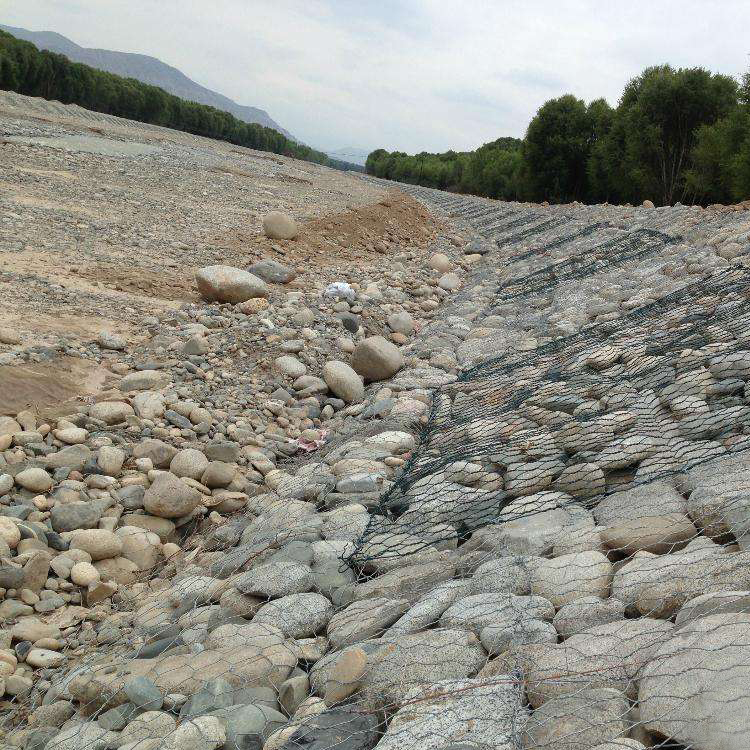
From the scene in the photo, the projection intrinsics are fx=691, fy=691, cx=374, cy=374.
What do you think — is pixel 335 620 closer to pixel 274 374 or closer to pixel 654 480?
pixel 654 480

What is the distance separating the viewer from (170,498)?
4.04 m

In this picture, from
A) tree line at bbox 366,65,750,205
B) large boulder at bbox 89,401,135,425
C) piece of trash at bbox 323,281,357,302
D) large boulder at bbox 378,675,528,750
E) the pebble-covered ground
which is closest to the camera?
large boulder at bbox 378,675,528,750

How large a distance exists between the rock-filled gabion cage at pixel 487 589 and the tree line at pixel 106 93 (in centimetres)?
4087

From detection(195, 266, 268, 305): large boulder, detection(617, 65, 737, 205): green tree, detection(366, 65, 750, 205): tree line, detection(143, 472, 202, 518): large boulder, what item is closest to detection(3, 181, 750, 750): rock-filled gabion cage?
detection(143, 472, 202, 518): large boulder

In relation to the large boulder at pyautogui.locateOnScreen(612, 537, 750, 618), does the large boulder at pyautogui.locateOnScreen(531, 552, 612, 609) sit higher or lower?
lower

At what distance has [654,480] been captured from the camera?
291 cm

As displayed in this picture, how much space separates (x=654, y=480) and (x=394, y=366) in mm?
3539

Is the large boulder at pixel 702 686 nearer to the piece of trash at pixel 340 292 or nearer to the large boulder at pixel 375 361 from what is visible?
the large boulder at pixel 375 361

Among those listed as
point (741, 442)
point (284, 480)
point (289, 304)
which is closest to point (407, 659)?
point (741, 442)

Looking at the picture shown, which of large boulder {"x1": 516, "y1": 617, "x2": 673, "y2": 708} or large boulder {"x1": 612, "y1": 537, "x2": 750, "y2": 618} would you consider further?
large boulder {"x1": 612, "y1": 537, "x2": 750, "y2": 618}

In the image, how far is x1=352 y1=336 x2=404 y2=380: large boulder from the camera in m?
6.21

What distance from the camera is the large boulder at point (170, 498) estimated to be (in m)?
4.02

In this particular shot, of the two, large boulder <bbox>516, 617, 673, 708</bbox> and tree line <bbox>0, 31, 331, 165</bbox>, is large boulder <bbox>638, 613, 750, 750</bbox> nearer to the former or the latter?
large boulder <bbox>516, 617, 673, 708</bbox>

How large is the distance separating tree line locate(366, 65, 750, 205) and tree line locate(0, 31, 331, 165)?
2604 centimetres
